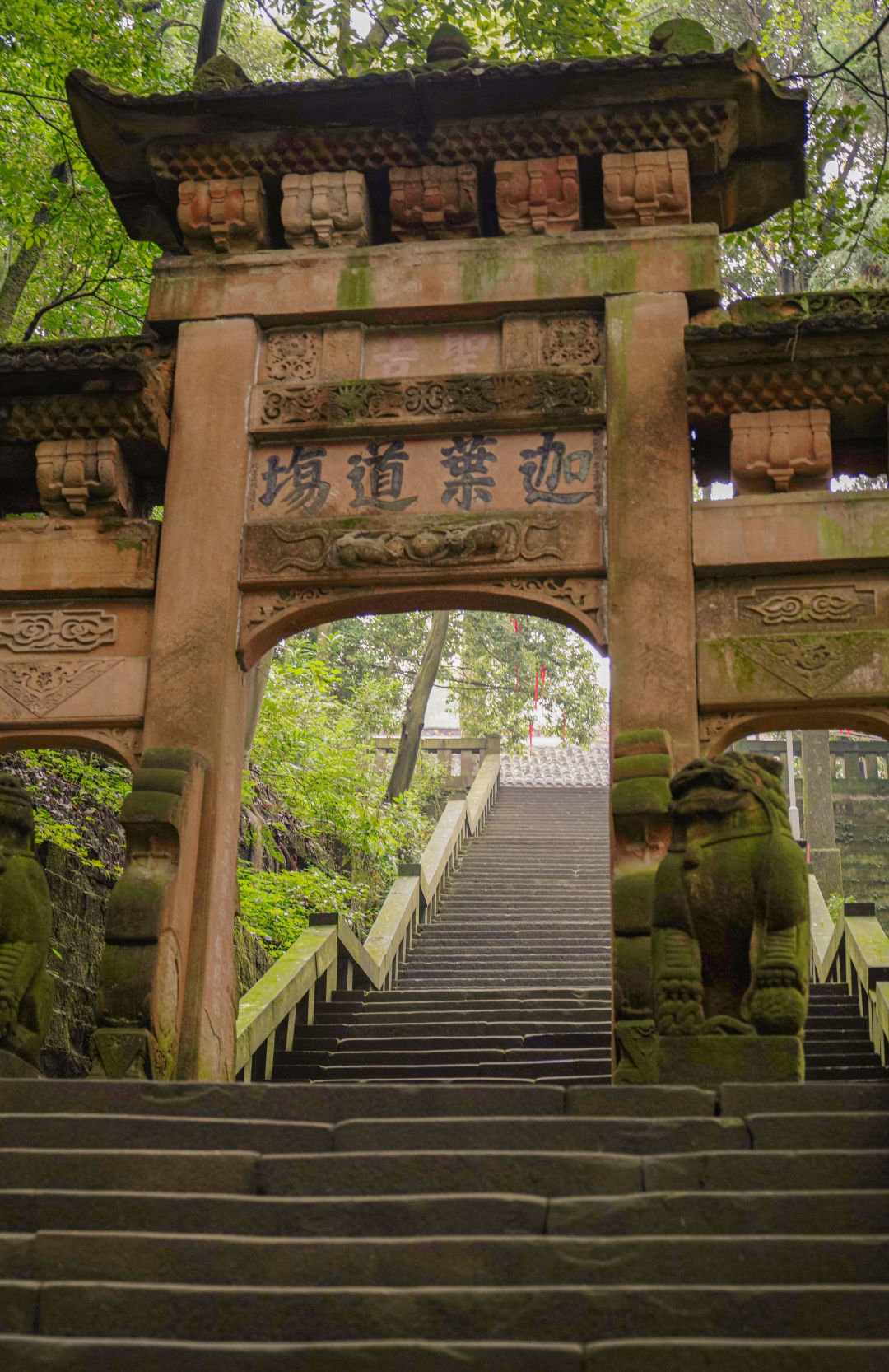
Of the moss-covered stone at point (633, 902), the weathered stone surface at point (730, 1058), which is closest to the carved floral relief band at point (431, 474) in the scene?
the moss-covered stone at point (633, 902)

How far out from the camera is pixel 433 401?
9359 millimetres

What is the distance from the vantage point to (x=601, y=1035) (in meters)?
10.0

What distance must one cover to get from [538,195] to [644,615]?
3151 millimetres

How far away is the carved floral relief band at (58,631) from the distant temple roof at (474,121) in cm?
323

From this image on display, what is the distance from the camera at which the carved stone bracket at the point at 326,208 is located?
32.1ft

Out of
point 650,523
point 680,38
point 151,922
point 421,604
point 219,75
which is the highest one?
point 680,38

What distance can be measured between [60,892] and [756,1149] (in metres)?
7.83

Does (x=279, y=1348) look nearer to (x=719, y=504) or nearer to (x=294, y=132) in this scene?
(x=719, y=504)

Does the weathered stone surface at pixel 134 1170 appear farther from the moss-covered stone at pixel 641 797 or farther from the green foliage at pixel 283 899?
the green foliage at pixel 283 899

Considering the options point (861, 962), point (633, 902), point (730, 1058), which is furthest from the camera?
point (861, 962)

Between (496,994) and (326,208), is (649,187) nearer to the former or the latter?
(326,208)

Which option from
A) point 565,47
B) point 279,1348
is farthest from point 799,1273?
point 565,47

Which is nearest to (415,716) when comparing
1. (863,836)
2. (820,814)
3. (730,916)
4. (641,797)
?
(820,814)

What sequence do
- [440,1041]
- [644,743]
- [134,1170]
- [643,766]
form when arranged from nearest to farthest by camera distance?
[134,1170], [643,766], [644,743], [440,1041]
